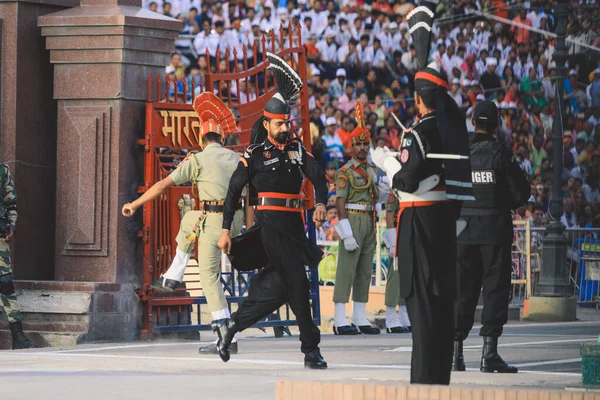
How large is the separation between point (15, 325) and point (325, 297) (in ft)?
26.2

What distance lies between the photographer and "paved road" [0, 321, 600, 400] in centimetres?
892

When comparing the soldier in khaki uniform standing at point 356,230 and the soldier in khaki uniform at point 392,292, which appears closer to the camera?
the soldier in khaki uniform standing at point 356,230

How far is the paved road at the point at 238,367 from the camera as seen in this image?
29.3 ft

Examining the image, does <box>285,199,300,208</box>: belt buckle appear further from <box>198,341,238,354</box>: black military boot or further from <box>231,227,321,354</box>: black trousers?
<box>198,341,238,354</box>: black military boot

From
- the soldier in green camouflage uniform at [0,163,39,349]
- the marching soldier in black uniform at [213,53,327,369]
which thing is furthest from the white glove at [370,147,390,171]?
the soldier in green camouflage uniform at [0,163,39,349]

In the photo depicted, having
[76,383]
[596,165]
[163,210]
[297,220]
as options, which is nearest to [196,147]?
[163,210]

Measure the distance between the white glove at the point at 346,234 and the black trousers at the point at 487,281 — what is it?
421 cm

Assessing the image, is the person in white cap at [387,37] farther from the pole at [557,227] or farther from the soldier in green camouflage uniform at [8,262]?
the soldier in green camouflage uniform at [8,262]

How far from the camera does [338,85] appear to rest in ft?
88.0

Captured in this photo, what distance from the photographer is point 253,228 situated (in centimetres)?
1108

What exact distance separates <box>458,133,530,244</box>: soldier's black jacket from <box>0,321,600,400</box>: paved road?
103 cm

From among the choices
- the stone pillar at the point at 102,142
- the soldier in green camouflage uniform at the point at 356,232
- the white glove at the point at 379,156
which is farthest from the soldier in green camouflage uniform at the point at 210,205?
the white glove at the point at 379,156

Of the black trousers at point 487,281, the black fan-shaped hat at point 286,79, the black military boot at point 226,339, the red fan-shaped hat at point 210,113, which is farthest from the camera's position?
the red fan-shaped hat at point 210,113

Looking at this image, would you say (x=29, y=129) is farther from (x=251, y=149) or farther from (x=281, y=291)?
(x=281, y=291)
